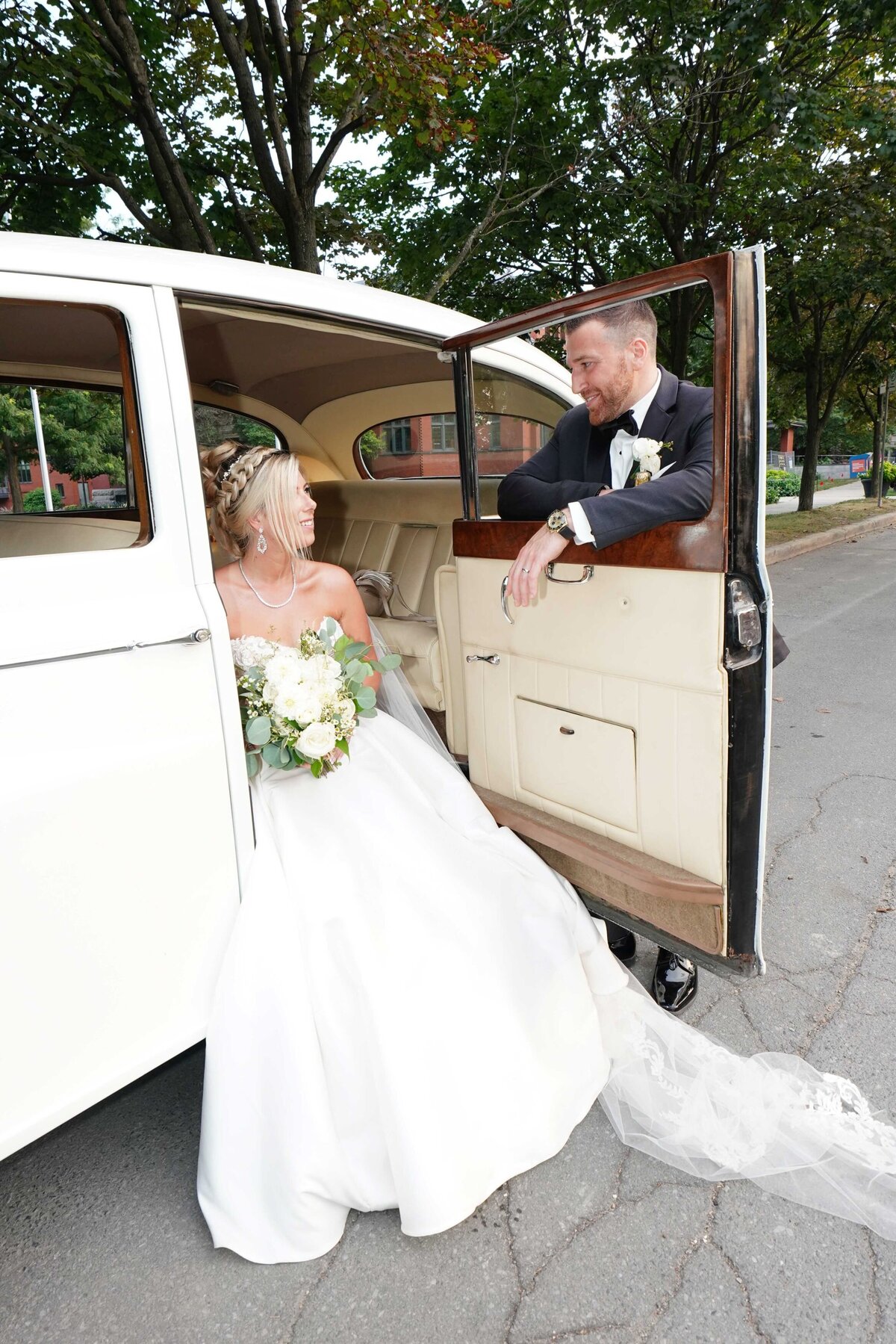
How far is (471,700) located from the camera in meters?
2.57

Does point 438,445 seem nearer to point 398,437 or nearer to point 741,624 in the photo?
point 398,437

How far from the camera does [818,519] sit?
1636 cm

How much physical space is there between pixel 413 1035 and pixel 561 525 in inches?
47.3

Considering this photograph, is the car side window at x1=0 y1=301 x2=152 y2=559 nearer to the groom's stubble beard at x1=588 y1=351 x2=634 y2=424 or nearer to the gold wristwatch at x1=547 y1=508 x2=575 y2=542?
the gold wristwatch at x1=547 y1=508 x2=575 y2=542

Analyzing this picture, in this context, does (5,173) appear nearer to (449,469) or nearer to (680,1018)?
(449,469)

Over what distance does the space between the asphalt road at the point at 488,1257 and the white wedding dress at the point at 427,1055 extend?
7cm

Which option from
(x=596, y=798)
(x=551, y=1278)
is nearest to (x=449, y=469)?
(x=596, y=798)

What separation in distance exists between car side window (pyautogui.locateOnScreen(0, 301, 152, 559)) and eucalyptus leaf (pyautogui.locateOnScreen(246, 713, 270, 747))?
50 cm

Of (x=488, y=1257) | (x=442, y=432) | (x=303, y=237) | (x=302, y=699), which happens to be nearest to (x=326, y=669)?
(x=302, y=699)

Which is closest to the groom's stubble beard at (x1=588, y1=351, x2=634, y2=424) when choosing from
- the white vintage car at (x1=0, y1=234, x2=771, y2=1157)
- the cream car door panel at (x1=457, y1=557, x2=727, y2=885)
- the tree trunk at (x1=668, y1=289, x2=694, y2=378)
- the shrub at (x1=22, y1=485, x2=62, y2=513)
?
the white vintage car at (x1=0, y1=234, x2=771, y2=1157)

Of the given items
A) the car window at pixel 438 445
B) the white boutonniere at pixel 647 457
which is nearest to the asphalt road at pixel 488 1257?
the white boutonniere at pixel 647 457

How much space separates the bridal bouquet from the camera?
1.99 meters

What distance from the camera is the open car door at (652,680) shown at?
170cm

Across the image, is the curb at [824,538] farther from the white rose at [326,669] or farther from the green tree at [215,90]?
the white rose at [326,669]
